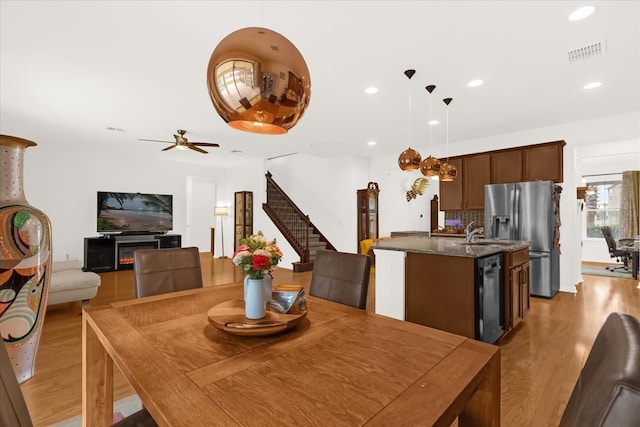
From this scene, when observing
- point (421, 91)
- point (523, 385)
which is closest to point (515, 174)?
point (421, 91)

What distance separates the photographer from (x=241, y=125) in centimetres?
112

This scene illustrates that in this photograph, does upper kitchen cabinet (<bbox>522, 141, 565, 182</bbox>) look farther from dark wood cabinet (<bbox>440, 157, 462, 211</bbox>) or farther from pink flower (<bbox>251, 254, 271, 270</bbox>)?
pink flower (<bbox>251, 254, 271, 270</bbox>)

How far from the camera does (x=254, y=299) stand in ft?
4.35

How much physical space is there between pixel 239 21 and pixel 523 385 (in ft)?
11.3

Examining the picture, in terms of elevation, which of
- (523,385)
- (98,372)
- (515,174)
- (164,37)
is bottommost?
(523,385)

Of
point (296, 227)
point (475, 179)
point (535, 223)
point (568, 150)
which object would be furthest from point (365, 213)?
point (568, 150)

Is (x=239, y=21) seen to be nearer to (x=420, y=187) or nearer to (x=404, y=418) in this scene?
(x=404, y=418)

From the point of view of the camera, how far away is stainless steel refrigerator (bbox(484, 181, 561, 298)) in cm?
452

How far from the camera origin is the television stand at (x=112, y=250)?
6543mm

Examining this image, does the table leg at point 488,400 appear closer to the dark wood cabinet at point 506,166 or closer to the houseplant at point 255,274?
the houseplant at point 255,274

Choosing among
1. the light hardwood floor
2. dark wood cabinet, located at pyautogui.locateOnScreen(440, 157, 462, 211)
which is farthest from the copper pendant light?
dark wood cabinet, located at pyautogui.locateOnScreen(440, 157, 462, 211)

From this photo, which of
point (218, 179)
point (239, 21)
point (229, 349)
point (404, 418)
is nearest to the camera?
point (404, 418)

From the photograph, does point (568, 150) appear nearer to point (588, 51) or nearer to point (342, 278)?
point (588, 51)

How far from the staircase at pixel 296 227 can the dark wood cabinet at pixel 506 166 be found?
12.8ft
